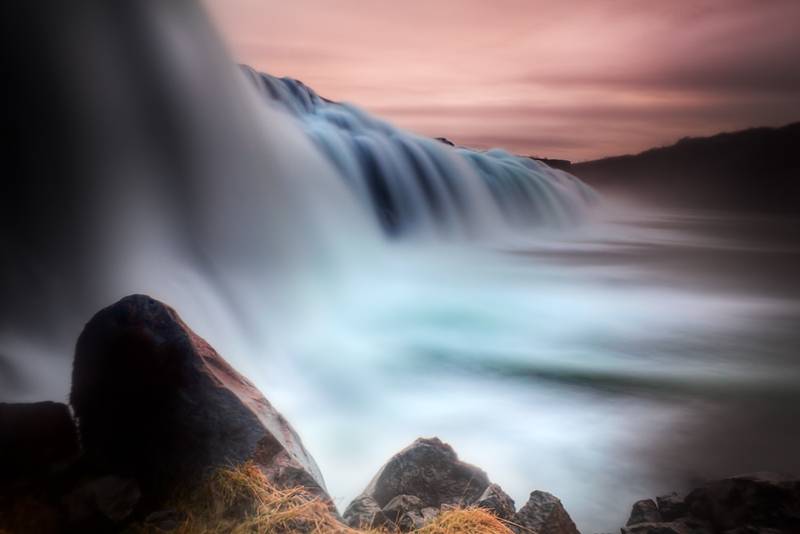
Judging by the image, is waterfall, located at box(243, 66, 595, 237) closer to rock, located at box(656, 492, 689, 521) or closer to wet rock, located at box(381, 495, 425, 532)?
wet rock, located at box(381, 495, 425, 532)

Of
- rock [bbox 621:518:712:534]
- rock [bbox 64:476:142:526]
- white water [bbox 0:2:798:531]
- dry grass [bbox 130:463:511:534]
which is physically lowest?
rock [bbox 64:476:142:526]

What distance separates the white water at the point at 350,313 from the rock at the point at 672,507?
0.42 meters

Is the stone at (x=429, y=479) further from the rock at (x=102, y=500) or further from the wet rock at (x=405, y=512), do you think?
the rock at (x=102, y=500)

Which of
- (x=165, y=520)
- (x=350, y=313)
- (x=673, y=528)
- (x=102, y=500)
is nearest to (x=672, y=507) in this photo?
(x=673, y=528)

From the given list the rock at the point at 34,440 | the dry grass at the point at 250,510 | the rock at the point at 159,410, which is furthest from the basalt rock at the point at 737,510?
the rock at the point at 34,440

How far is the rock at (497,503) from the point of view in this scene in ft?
9.48

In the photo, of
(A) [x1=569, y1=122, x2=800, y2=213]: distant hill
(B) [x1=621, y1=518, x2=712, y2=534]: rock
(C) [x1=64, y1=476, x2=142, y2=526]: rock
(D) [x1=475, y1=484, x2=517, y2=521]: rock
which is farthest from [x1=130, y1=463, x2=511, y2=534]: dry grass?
(A) [x1=569, y1=122, x2=800, y2=213]: distant hill

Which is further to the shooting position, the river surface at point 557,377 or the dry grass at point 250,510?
the river surface at point 557,377

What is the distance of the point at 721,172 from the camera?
40.5 feet

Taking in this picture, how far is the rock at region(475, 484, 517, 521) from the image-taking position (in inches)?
114

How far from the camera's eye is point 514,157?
55.4 ft

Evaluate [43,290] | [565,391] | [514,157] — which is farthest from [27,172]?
[514,157]

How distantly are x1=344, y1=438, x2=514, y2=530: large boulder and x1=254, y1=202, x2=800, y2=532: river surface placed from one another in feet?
2.10

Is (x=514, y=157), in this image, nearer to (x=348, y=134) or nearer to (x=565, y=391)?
(x=348, y=134)
